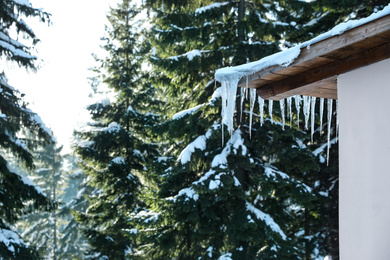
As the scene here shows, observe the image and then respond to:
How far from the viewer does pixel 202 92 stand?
1159 cm

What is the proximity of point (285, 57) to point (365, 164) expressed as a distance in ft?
3.81

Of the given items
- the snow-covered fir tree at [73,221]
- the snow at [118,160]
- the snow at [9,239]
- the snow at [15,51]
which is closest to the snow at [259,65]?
the snow at [15,51]

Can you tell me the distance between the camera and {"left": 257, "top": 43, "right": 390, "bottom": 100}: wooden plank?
3.62 metres

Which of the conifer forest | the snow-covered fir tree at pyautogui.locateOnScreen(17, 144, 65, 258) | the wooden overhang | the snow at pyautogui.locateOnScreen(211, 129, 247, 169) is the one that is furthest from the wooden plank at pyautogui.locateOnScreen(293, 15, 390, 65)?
the snow-covered fir tree at pyautogui.locateOnScreen(17, 144, 65, 258)

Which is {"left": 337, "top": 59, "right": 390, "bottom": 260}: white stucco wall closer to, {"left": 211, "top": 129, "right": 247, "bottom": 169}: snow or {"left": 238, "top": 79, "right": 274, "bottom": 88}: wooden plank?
{"left": 238, "top": 79, "right": 274, "bottom": 88}: wooden plank

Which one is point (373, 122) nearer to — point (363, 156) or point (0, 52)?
point (363, 156)

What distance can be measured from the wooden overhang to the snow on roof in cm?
4

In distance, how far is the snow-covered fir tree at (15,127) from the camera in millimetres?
10250

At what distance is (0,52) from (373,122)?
914cm

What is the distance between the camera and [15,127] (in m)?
10.1

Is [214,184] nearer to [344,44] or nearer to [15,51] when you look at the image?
[15,51]

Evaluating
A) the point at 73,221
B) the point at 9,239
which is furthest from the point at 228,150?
the point at 73,221

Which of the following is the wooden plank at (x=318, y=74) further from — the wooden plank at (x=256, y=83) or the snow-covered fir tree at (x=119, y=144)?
the snow-covered fir tree at (x=119, y=144)

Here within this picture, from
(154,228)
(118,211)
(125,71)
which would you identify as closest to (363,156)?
(154,228)
